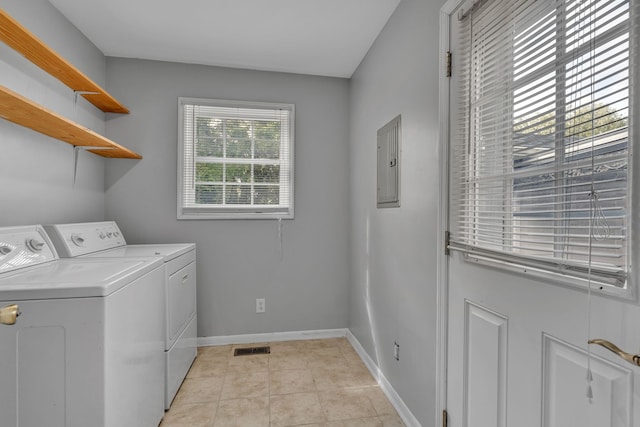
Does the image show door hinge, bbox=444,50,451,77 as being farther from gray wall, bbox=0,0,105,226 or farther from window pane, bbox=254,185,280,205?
gray wall, bbox=0,0,105,226

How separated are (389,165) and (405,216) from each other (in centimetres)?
40

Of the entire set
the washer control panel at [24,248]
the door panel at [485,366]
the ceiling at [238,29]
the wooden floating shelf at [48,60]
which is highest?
the ceiling at [238,29]

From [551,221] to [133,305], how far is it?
5.40 ft

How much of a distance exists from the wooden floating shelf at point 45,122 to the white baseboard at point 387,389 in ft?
7.90

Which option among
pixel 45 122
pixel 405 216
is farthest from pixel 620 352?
pixel 45 122

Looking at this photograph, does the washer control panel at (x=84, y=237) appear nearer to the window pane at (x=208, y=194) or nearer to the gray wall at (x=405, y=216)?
the window pane at (x=208, y=194)

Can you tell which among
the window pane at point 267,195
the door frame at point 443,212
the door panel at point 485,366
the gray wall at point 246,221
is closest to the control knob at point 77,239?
the gray wall at point 246,221

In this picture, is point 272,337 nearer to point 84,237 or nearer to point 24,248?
point 84,237

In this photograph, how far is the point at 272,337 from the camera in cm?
290

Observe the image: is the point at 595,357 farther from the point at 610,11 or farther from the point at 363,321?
the point at 363,321

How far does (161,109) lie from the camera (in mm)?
2697

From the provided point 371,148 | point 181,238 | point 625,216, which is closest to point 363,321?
point 371,148

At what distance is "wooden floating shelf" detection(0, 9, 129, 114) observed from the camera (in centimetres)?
141

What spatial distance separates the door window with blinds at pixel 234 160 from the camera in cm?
275
